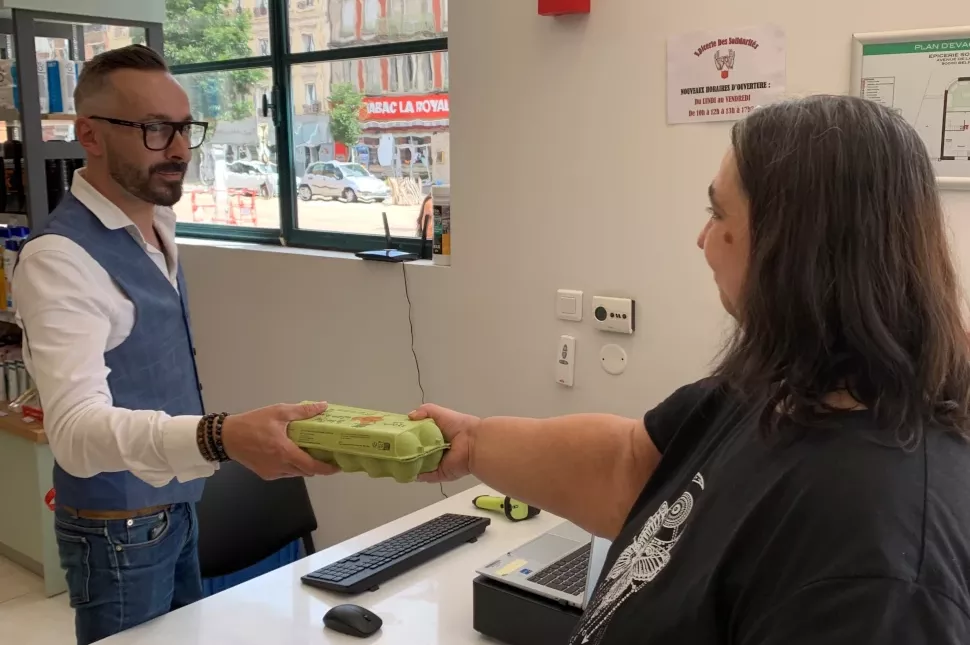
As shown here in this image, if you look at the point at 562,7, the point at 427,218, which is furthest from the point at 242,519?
the point at 562,7

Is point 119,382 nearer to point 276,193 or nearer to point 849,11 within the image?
point 849,11

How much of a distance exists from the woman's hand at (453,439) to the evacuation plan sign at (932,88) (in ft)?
3.40

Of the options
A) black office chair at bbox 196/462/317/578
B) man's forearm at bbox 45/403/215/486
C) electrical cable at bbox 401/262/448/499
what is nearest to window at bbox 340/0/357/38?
electrical cable at bbox 401/262/448/499

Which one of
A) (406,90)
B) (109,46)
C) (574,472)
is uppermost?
(109,46)

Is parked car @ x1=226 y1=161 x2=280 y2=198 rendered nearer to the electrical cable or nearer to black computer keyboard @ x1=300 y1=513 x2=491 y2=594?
the electrical cable

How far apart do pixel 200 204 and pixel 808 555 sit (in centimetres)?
357

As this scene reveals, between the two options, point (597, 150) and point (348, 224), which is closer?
point (597, 150)

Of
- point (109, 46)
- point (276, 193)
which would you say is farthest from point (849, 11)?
point (109, 46)

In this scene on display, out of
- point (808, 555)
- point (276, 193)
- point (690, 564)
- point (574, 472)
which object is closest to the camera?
point (808, 555)

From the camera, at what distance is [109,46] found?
3902mm

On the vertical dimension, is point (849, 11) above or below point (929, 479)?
above

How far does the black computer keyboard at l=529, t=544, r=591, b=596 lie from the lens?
1349 millimetres

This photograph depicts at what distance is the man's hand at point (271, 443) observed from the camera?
1.36 metres

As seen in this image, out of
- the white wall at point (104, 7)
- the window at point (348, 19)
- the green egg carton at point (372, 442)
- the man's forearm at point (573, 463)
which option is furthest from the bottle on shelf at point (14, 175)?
the man's forearm at point (573, 463)
